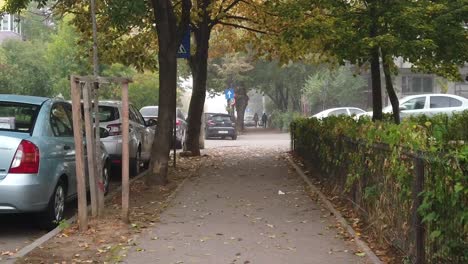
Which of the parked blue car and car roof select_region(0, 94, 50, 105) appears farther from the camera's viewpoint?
car roof select_region(0, 94, 50, 105)

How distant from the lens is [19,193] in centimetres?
677

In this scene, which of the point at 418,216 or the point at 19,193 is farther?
the point at 19,193

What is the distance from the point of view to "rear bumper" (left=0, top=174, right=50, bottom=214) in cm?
675

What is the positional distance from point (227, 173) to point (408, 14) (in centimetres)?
507

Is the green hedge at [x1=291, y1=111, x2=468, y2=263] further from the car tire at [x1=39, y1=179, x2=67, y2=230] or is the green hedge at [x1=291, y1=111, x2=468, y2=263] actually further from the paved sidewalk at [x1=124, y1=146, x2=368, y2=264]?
the car tire at [x1=39, y1=179, x2=67, y2=230]

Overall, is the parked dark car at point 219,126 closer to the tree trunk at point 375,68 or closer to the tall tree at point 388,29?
the tree trunk at point 375,68

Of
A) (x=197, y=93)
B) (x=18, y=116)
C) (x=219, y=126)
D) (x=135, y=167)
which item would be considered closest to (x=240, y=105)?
(x=219, y=126)

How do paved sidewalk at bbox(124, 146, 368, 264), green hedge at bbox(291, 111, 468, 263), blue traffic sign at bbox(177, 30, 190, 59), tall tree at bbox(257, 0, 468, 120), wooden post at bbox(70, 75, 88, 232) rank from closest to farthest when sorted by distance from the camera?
green hedge at bbox(291, 111, 468, 263) → paved sidewalk at bbox(124, 146, 368, 264) → wooden post at bbox(70, 75, 88, 232) → tall tree at bbox(257, 0, 468, 120) → blue traffic sign at bbox(177, 30, 190, 59)


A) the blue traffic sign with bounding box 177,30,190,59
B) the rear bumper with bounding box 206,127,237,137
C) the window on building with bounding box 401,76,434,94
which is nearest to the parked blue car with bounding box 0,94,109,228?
the blue traffic sign with bounding box 177,30,190,59

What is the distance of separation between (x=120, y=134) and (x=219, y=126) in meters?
23.8

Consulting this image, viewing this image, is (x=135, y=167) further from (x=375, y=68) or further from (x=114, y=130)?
(x=375, y=68)

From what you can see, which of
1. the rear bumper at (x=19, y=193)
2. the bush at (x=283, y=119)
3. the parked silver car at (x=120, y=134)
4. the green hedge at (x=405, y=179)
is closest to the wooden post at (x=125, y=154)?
the rear bumper at (x=19, y=193)

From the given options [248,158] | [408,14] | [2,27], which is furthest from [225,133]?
[2,27]

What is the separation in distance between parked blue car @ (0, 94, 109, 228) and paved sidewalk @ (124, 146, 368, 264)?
1298 mm
